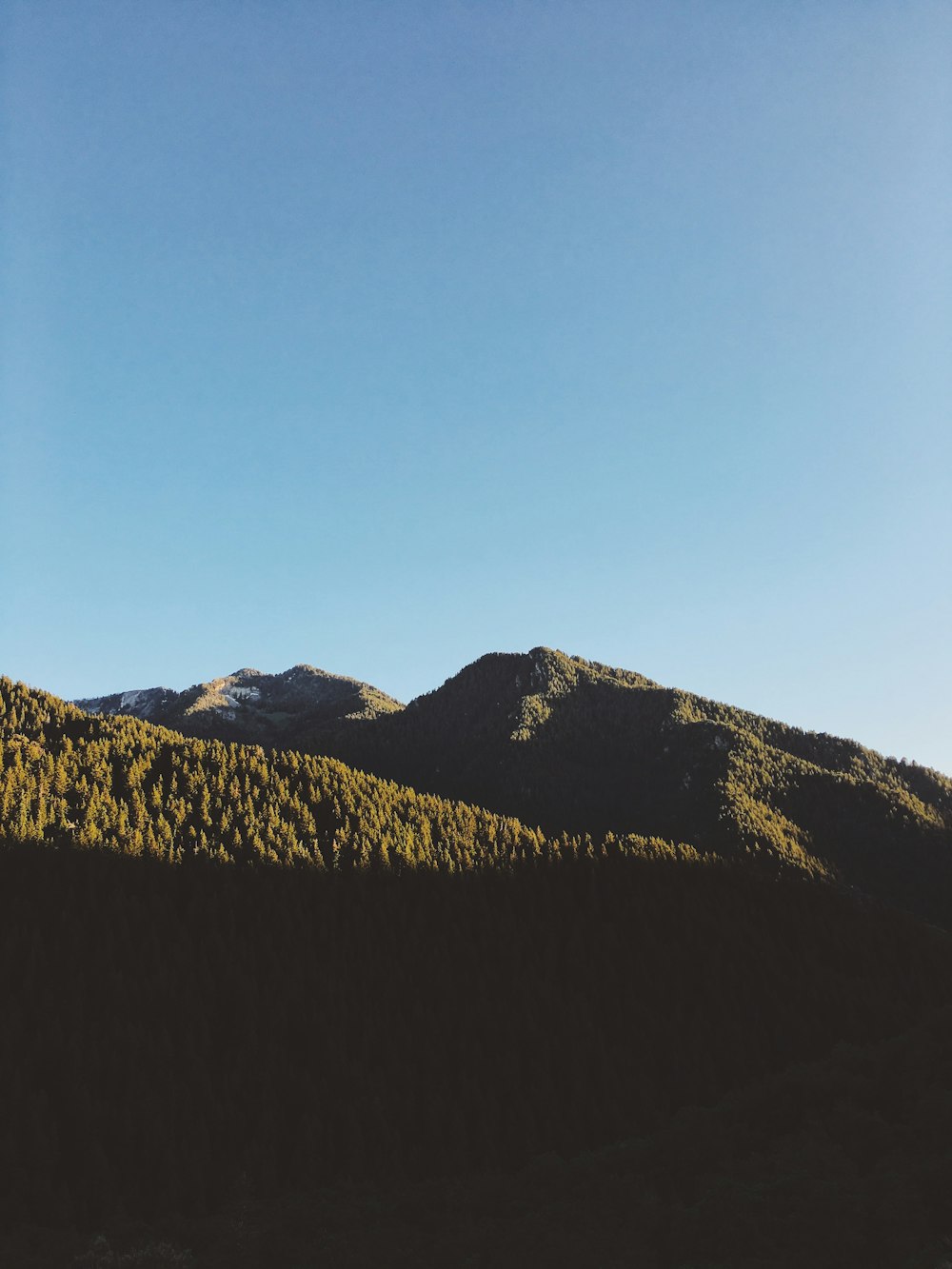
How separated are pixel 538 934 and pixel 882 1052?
74.6 m

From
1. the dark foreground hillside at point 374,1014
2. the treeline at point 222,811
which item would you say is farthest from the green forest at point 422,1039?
the treeline at point 222,811

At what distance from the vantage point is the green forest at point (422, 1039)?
2019 inches

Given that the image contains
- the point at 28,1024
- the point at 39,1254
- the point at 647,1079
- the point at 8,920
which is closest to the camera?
the point at 39,1254

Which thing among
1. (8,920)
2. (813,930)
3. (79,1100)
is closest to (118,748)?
(8,920)

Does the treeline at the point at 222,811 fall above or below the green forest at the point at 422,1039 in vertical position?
above

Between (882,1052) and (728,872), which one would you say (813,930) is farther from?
(882,1052)

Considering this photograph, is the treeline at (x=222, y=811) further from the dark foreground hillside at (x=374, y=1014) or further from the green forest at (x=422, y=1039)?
the dark foreground hillside at (x=374, y=1014)

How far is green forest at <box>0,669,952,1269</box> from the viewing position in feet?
168

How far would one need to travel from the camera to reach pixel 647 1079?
3905 inches

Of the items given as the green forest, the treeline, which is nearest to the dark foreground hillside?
the green forest

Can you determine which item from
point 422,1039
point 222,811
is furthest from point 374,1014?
point 222,811

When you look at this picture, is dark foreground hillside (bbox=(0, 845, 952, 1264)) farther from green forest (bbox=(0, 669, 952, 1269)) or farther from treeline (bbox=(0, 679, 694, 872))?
treeline (bbox=(0, 679, 694, 872))

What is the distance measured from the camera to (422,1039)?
4168 inches

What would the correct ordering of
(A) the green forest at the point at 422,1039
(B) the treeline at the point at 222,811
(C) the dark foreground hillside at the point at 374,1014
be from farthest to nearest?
(B) the treeline at the point at 222,811
(C) the dark foreground hillside at the point at 374,1014
(A) the green forest at the point at 422,1039
